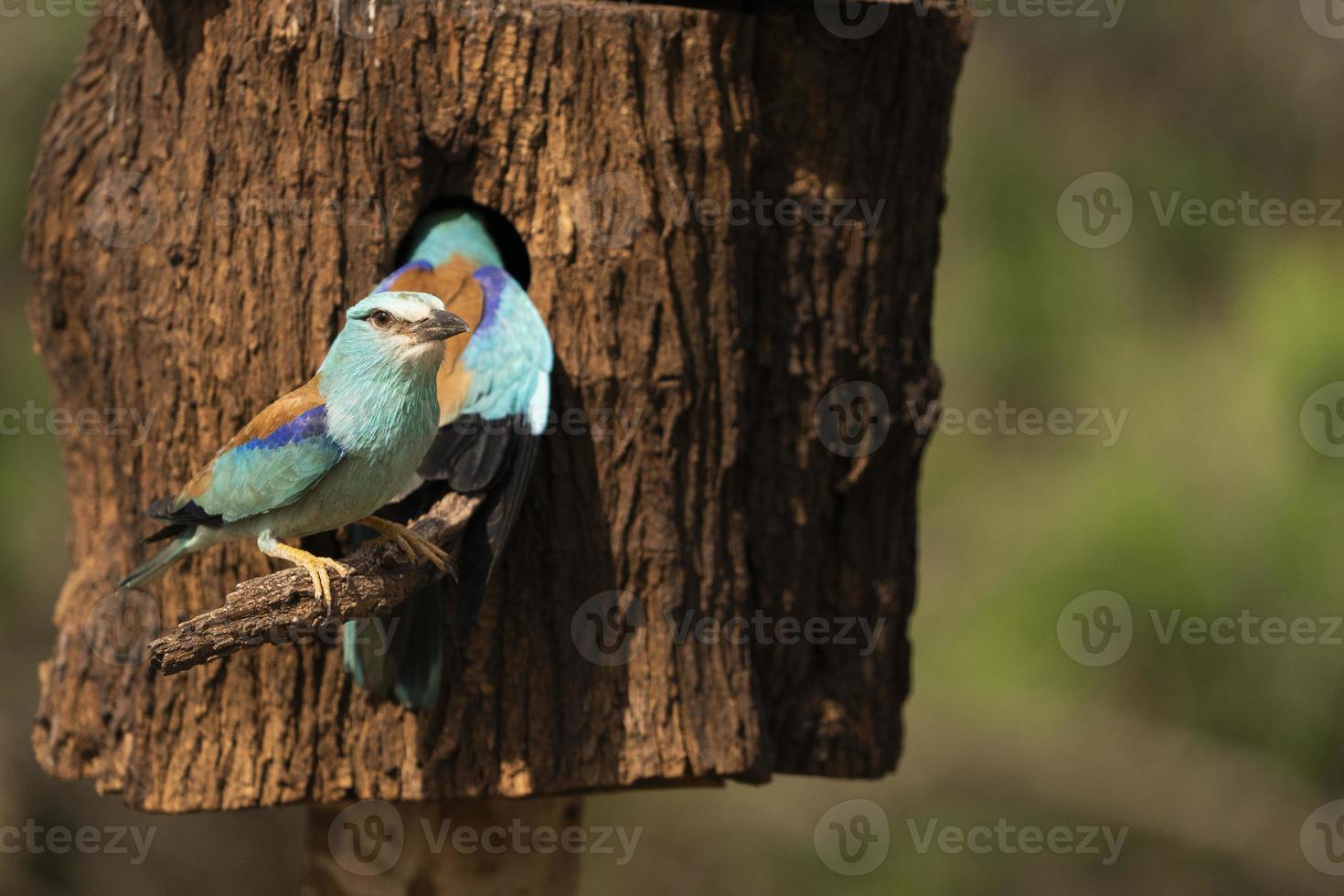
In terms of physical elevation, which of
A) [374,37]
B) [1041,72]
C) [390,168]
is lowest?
[390,168]

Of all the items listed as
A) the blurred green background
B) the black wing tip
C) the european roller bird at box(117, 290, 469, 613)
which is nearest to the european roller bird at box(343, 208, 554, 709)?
the european roller bird at box(117, 290, 469, 613)

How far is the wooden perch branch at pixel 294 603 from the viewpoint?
2801mm

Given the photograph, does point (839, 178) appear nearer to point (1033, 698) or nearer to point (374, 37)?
point (374, 37)

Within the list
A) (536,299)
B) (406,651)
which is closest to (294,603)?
(406,651)

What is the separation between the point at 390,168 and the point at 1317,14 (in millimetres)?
4835

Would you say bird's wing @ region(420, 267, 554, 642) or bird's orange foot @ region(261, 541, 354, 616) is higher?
bird's wing @ region(420, 267, 554, 642)

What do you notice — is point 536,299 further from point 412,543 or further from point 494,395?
point 412,543

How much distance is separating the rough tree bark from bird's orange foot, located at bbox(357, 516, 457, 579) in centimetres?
55

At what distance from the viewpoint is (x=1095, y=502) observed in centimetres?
647

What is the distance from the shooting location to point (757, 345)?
13.9 ft

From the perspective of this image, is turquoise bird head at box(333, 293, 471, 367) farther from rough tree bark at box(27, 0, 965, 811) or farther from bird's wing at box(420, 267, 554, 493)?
rough tree bark at box(27, 0, 965, 811)

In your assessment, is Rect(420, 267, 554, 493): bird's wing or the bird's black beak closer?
the bird's black beak

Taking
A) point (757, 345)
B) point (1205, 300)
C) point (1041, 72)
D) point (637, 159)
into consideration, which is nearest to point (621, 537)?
point (757, 345)

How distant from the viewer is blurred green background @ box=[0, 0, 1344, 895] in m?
6.16
